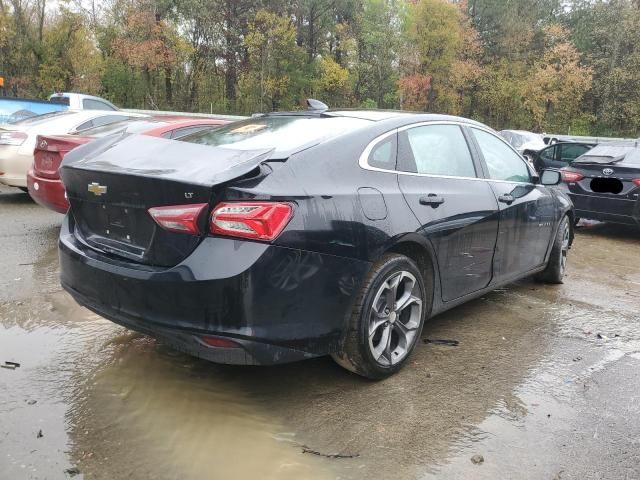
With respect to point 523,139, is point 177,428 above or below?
below

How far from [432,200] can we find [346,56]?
127 ft

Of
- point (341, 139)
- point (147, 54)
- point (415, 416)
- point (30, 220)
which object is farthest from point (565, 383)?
point (147, 54)

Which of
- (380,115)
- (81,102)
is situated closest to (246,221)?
(380,115)

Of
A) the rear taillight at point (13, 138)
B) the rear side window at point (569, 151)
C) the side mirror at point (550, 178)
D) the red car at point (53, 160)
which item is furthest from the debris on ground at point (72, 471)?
the rear side window at point (569, 151)

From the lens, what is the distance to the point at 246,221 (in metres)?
2.55

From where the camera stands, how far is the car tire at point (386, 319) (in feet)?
9.84

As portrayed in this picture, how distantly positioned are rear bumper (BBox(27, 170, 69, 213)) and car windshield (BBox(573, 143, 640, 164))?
7137 mm

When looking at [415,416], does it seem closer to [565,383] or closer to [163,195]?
[565,383]

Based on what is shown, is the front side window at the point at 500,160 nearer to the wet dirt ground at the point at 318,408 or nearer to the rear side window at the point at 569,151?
the wet dirt ground at the point at 318,408

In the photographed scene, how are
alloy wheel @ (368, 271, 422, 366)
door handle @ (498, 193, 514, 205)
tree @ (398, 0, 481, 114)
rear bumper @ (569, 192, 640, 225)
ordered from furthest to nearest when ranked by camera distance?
tree @ (398, 0, 481, 114) < rear bumper @ (569, 192, 640, 225) < door handle @ (498, 193, 514, 205) < alloy wheel @ (368, 271, 422, 366)

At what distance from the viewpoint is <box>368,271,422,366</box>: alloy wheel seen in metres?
3.13

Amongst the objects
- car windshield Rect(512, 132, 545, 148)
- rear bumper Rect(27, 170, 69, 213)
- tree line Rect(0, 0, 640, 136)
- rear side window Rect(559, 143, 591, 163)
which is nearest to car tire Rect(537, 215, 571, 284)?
rear bumper Rect(27, 170, 69, 213)

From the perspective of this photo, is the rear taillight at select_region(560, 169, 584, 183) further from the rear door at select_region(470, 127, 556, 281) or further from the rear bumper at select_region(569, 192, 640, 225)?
the rear door at select_region(470, 127, 556, 281)

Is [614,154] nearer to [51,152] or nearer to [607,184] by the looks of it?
[607,184]
